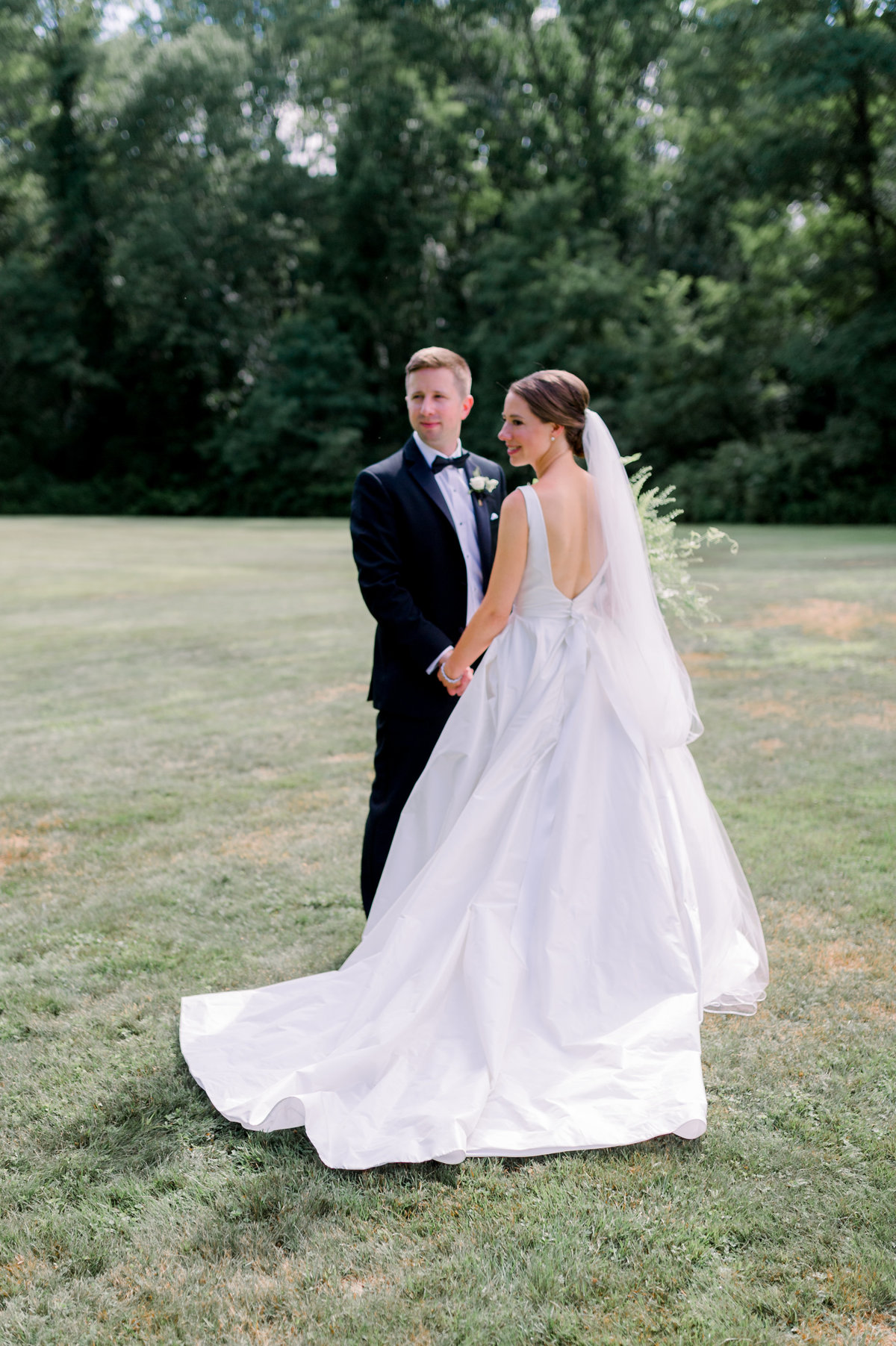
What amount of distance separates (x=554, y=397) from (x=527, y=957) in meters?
1.88

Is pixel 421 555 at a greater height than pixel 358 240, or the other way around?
pixel 358 240

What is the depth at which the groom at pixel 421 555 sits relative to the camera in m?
3.86

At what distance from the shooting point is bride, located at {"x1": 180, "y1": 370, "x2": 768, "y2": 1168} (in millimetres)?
Answer: 2984

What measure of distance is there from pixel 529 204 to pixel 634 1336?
40.5 meters

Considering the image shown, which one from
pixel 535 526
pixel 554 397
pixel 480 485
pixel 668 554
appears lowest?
pixel 668 554

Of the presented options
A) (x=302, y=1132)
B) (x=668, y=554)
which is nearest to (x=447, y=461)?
(x=668, y=554)

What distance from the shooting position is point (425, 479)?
3957mm

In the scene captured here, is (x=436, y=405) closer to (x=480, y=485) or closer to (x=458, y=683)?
(x=480, y=485)

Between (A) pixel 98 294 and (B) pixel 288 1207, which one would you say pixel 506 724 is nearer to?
(B) pixel 288 1207

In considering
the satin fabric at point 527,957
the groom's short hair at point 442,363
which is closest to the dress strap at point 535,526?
the satin fabric at point 527,957

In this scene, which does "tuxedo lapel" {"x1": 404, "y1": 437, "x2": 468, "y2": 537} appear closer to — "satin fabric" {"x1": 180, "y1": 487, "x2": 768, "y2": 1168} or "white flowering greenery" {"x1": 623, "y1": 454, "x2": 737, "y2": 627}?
"satin fabric" {"x1": 180, "y1": 487, "x2": 768, "y2": 1168}

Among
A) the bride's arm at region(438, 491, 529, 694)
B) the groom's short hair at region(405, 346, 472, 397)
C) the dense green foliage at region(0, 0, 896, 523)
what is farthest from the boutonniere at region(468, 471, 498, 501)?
the dense green foliage at region(0, 0, 896, 523)

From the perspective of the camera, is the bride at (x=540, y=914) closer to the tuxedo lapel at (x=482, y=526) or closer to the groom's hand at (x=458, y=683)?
the groom's hand at (x=458, y=683)

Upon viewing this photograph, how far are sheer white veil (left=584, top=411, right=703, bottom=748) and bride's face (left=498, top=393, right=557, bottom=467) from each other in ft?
0.49
